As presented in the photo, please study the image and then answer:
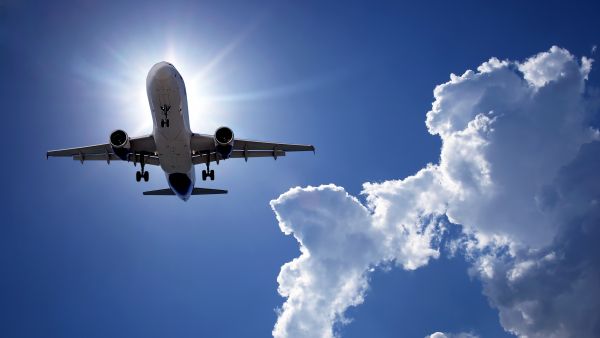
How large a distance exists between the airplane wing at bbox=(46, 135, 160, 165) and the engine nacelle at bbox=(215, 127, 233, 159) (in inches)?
211

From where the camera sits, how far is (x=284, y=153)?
163 feet

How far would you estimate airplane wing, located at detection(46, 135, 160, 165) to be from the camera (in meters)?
44.0

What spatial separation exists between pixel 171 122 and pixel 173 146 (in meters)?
3.05

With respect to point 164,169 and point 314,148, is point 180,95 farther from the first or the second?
point 314,148

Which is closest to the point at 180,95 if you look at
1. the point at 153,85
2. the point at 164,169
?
the point at 153,85

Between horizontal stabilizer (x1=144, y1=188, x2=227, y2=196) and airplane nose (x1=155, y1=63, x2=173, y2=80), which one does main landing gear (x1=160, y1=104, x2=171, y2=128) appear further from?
horizontal stabilizer (x1=144, y1=188, x2=227, y2=196)

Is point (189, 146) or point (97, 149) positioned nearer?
point (189, 146)

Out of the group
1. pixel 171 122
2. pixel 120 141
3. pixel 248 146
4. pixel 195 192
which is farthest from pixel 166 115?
pixel 195 192

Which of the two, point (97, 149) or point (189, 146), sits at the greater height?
point (97, 149)

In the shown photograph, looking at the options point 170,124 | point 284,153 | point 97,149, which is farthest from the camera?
point 284,153

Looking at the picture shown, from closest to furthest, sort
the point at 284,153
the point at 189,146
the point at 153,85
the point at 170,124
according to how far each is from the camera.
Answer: the point at 153,85 → the point at 170,124 → the point at 189,146 → the point at 284,153

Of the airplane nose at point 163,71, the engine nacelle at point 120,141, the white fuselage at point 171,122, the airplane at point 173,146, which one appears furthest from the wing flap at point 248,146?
the airplane nose at point 163,71

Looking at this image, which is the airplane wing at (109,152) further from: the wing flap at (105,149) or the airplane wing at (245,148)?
the airplane wing at (245,148)

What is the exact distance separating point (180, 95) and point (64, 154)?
1635 cm
